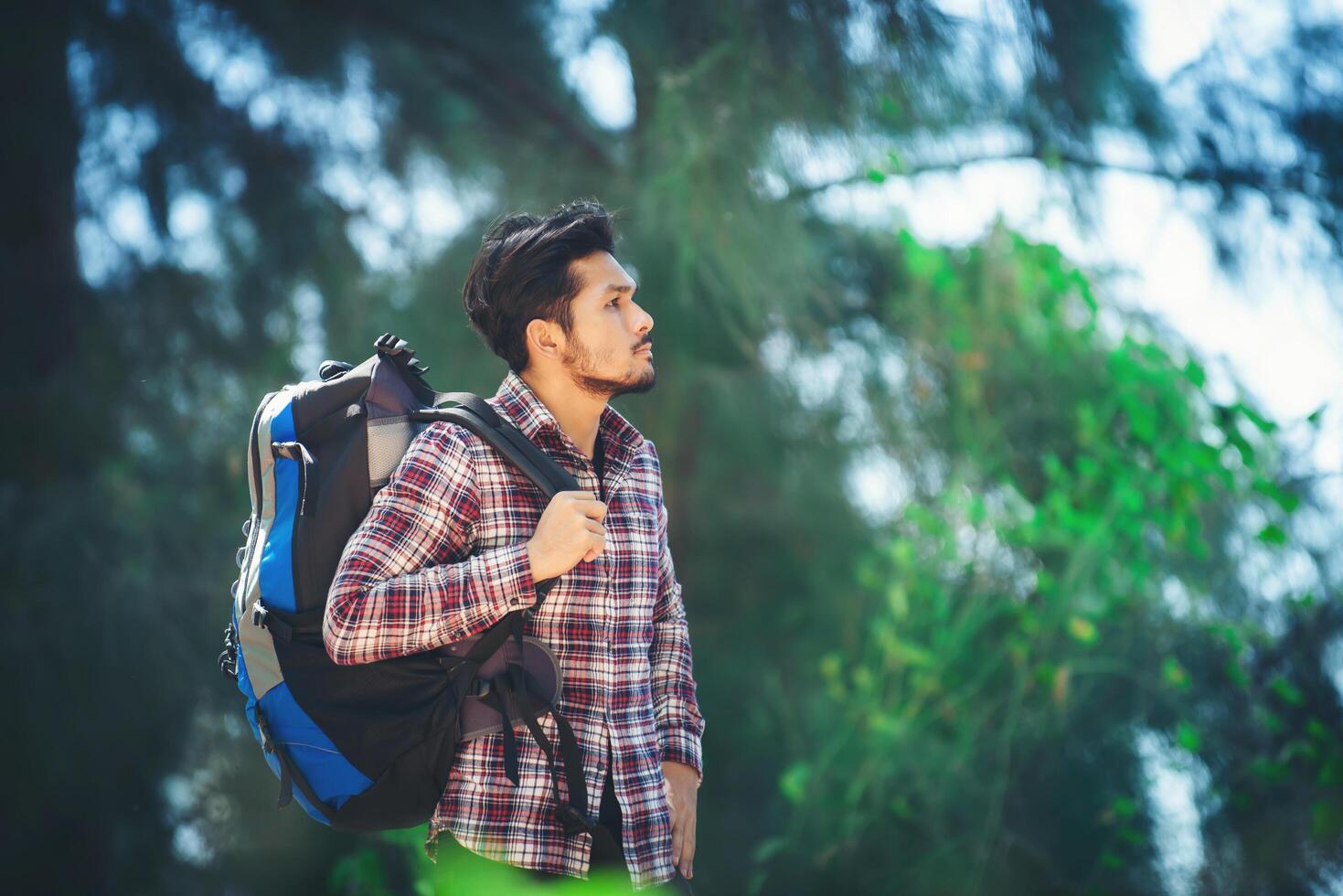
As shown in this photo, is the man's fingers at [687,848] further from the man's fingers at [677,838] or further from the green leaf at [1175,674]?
the green leaf at [1175,674]

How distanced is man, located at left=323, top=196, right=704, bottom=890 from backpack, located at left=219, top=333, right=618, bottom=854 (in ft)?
0.13

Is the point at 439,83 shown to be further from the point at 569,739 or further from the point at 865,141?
the point at 569,739

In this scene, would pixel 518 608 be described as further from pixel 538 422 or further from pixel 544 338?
pixel 544 338

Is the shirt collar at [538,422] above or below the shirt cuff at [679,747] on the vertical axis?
above

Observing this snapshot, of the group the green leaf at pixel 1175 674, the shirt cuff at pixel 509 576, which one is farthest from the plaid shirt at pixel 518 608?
the green leaf at pixel 1175 674

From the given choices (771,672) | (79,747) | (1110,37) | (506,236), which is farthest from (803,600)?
(506,236)

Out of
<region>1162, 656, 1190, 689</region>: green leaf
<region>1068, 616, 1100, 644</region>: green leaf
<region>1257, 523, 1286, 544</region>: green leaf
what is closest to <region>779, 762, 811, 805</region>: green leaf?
<region>1068, 616, 1100, 644</region>: green leaf

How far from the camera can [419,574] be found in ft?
4.39

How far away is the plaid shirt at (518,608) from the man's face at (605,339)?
80 mm

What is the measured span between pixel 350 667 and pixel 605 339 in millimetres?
539

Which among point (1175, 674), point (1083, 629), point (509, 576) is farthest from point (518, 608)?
point (1175, 674)

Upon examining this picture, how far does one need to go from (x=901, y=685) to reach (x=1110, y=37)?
2047 mm

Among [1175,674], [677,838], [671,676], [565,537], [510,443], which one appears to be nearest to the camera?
[565,537]

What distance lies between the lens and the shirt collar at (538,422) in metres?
1.54
